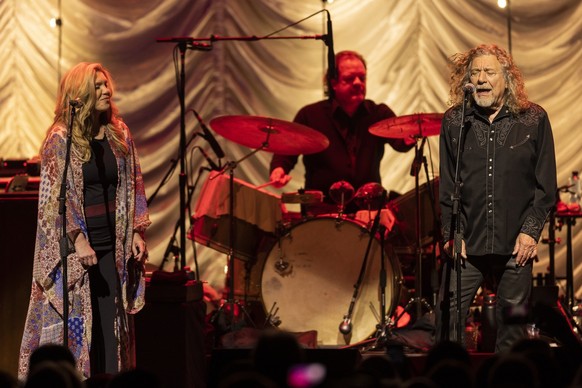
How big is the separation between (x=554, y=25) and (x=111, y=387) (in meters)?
7.92

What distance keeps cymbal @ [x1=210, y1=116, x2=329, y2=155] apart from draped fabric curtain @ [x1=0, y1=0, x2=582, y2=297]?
1.82 meters

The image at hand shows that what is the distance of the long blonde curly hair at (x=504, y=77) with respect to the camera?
5.32 m

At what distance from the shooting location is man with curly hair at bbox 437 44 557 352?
5.18 m

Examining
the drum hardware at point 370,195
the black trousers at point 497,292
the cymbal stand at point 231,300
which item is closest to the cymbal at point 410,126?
the drum hardware at point 370,195

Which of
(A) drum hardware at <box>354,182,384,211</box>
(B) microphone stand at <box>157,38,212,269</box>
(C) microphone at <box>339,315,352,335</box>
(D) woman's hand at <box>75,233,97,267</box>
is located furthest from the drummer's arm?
(D) woman's hand at <box>75,233,97,267</box>

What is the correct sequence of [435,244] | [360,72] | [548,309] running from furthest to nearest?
[360,72]
[435,244]
[548,309]

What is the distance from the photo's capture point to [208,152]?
9922 millimetres

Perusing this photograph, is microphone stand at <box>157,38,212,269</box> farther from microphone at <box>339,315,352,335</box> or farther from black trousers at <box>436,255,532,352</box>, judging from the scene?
black trousers at <box>436,255,532,352</box>

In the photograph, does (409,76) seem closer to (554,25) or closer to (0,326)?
(554,25)

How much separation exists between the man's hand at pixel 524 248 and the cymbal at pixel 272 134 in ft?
9.70

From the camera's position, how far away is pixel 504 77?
17.5 ft

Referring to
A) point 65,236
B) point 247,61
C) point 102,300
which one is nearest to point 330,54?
point 247,61

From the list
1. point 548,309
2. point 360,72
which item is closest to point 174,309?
point 548,309

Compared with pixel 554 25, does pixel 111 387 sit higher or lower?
lower
